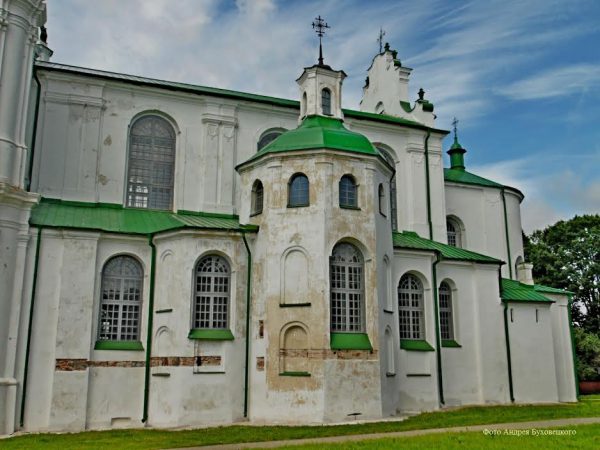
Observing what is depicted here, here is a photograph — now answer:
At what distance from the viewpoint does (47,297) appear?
1984cm

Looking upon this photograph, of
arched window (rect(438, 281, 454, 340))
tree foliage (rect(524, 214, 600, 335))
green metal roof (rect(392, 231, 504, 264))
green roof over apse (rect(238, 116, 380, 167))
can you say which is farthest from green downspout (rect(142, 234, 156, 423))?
tree foliage (rect(524, 214, 600, 335))

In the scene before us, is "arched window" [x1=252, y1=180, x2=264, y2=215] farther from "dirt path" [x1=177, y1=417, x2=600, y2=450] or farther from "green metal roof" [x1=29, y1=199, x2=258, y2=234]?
"dirt path" [x1=177, y1=417, x2=600, y2=450]

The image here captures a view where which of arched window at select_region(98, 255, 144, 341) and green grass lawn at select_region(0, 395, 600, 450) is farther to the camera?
arched window at select_region(98, 255, 144, 341)

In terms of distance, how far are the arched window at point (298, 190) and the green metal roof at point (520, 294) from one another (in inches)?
423

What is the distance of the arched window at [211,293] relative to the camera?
20703 millimetres

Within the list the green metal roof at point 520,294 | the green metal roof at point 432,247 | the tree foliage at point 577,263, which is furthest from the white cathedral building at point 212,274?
the tree foliage at point 577,263

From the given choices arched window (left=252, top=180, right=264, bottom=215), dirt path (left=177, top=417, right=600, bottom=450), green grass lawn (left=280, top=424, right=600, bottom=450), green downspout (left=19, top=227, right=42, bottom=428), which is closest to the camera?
green grass lawn (left=280, top=424, right=600, bottom=450)

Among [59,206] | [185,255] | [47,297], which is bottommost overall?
[47,297]

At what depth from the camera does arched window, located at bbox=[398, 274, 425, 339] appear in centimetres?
2395

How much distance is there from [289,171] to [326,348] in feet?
20.0

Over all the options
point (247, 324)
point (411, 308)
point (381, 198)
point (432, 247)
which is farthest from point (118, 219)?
point (432, 247)

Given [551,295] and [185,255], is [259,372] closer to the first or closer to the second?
[185,255]

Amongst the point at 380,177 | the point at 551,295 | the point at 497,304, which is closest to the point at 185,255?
the point at 380,177

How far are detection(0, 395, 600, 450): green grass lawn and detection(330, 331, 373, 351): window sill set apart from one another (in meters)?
2.51
